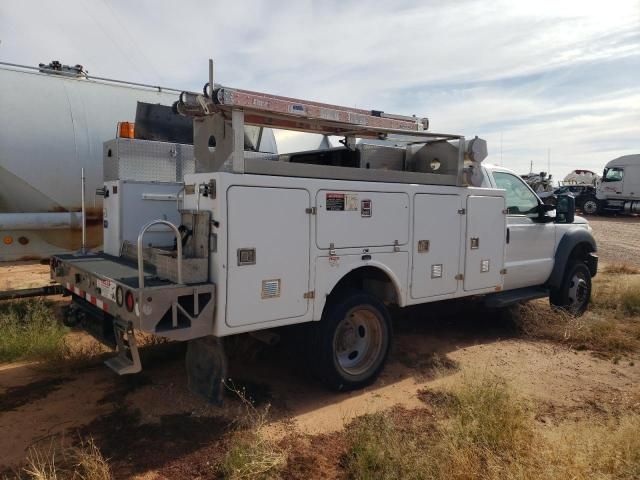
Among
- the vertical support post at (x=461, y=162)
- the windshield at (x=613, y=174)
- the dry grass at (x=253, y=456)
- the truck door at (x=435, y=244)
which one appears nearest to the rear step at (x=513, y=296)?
the truck door at (x=435, y=244)

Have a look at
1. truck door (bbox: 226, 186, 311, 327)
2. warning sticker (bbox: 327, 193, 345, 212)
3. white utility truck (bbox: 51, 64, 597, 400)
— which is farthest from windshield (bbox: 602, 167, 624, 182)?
truck door (bbox: 226, 186, 311, 327)

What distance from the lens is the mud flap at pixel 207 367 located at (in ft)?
13.1

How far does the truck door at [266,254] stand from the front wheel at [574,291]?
4596mm

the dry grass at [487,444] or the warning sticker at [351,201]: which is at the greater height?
the warning sticker at [351,201]

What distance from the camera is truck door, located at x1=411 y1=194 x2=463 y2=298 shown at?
508 cm

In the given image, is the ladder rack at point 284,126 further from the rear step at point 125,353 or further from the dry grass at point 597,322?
the dry grass at point 597,322

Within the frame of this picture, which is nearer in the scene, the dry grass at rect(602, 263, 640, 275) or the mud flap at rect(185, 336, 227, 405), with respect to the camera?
the mud flap at rect(185, 336, 227, 405)

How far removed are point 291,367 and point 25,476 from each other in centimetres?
258

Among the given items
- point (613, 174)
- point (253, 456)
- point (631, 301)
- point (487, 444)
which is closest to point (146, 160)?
point (253, 456)

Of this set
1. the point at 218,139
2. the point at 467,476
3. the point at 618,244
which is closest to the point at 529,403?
the point at 467,476

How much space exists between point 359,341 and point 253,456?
1.86 metres

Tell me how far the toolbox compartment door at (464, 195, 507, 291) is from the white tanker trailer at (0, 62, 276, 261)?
4612 millimetres

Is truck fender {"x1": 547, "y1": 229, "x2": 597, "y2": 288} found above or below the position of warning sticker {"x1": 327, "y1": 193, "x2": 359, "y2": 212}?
below

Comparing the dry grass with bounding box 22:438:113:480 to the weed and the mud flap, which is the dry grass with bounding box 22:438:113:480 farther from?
the weed
